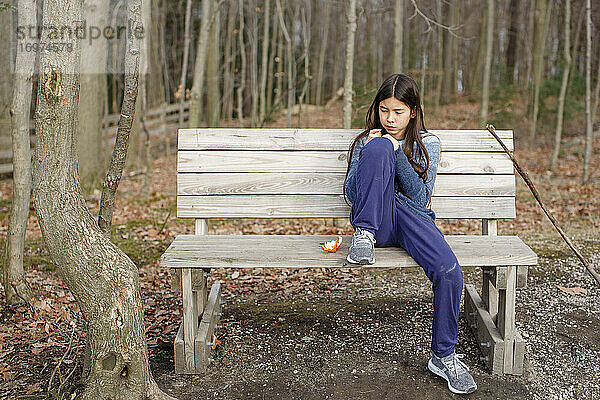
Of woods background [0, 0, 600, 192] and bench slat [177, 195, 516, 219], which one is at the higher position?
woods background [0, 0, 600, 192]

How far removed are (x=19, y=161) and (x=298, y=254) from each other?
1.92 meters

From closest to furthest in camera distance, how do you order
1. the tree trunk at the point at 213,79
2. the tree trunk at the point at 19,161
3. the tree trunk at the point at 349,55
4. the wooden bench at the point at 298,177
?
the tree trunk at the point at 19,161, the wooden bench at the point at 298,177, the tree trunk at the point at 349,55, the tree trunk at the point at 213,79

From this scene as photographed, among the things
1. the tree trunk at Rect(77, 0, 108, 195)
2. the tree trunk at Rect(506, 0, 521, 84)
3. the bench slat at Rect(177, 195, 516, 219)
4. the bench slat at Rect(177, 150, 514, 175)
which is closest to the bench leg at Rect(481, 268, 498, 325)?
the bench slat at Rect(177, 195, 516, 219)

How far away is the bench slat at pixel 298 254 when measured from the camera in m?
2.79

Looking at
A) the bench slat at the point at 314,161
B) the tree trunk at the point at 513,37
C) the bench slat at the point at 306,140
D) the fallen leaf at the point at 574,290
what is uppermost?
the tree trunk at the point at 513,37

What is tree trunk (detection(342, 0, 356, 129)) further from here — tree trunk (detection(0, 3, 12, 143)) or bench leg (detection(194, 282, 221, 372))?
tree trunk (detection(0, 3, 12, 143))

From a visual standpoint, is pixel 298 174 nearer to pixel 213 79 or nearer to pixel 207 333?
pixel 207 333

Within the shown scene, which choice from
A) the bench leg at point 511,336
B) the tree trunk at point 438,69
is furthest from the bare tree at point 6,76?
the tree trunk at point 438,69

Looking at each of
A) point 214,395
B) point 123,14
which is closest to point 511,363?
point 214,395

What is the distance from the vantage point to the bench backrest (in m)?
3.64

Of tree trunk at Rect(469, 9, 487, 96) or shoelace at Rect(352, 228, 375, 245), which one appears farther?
tree trunk at Rect(469, 9, 487, 96)

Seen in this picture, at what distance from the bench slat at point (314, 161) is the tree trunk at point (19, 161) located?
0.94 metres

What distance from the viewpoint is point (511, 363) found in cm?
298

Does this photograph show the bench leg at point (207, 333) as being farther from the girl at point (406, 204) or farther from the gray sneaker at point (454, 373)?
the gray sneaker at point (454, 373)
